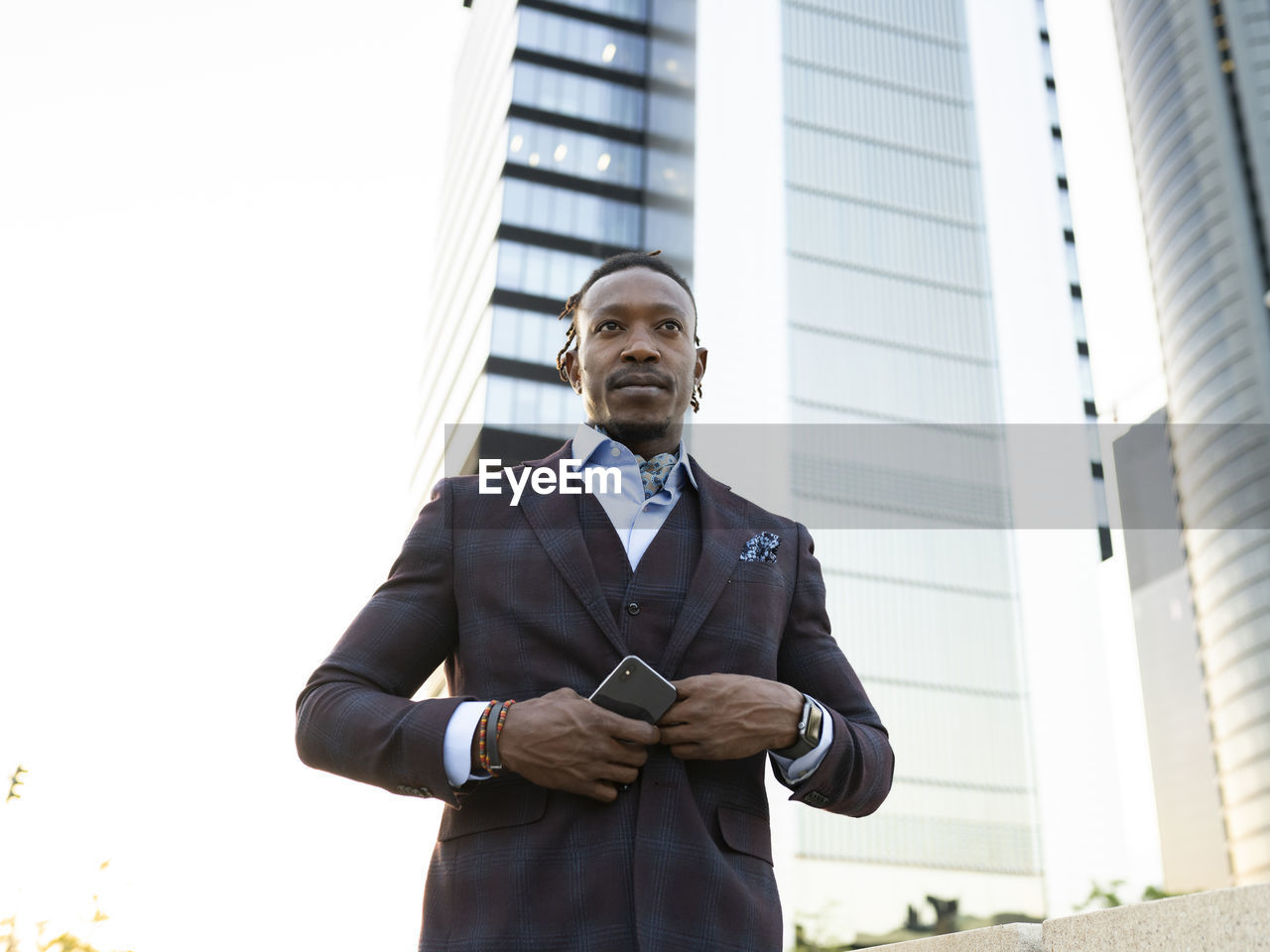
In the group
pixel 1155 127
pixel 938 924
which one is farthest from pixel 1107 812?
pixel 1155 127

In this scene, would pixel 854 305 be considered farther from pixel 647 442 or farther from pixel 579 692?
pixel 579 692

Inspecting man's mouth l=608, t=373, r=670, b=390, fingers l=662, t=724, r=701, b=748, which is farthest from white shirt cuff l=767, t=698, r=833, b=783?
man's mouth l=608, t=373, r=670, b=390

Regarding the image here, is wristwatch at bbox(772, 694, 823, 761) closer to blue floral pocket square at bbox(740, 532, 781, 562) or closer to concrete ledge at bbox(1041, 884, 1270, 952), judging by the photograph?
blue floral pocket square at bbox(740, 532, 781, 562)

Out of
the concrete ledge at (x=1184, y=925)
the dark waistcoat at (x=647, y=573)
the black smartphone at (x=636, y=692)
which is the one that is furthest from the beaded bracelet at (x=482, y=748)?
the concrete ledge at (x=1184, y=925)

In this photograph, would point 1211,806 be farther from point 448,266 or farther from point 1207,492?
point 448,266

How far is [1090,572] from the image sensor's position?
4341cm

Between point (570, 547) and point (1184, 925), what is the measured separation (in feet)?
3.59

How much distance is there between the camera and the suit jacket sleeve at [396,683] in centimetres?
170

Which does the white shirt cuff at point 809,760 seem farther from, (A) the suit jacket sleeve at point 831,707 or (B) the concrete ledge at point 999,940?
(B) the concrete ledge at point 999,940

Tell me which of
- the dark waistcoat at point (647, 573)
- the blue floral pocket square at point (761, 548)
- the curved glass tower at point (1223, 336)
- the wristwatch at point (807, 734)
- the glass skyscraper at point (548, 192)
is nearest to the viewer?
the wristwatch at point (807, 734)

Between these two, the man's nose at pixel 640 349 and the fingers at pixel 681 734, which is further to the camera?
the man's nose at pixel 640 349

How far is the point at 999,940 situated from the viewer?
2283 millimetres

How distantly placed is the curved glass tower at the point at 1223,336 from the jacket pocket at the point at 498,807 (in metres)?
80.3

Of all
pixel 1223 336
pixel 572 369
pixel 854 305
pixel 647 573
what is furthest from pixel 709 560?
pixel 1223 336
